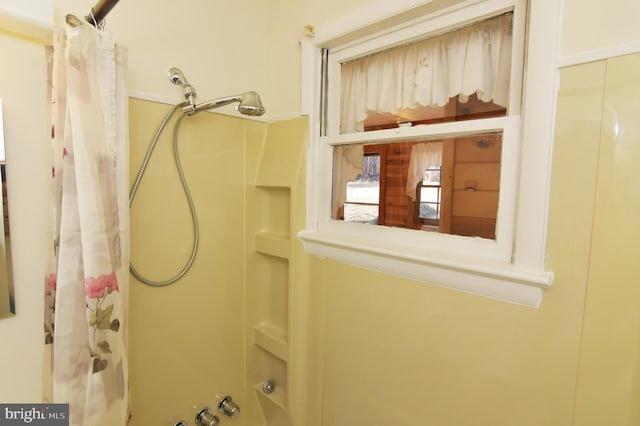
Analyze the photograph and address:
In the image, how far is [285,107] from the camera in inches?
59.5

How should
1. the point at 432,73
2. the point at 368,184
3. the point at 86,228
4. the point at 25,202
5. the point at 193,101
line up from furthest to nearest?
the point at 368,184
the point at 193,101
the point at 432,73
the point at 25,202
the point at 86,228

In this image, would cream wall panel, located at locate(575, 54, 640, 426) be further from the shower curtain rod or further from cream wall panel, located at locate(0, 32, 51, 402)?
cream wall panel, located at locate(0, 32, 51, 402)

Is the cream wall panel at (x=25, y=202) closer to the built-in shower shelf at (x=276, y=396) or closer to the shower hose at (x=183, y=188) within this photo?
the shower hose at (x=183, y=188)

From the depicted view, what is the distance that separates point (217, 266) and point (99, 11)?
1.05m

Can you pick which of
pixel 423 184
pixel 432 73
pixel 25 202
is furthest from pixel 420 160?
pixel 25 202

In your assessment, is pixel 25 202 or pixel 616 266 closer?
pixel 616 266

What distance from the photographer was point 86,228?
884mm

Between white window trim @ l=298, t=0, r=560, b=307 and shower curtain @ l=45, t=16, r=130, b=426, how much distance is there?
2.42 feet

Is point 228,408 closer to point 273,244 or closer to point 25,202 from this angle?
point 273,244

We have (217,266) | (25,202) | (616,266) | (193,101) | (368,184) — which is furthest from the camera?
(217,266)

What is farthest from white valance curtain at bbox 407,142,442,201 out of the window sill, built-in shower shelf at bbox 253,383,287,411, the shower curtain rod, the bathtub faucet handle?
the bathtub faucet handle

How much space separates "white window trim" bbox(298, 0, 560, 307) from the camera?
82 centimetres

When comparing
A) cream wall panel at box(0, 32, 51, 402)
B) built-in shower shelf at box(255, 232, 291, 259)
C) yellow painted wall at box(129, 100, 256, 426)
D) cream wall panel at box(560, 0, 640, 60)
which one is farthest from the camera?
built-in shower shelf at box(255, 232, 291, 259)

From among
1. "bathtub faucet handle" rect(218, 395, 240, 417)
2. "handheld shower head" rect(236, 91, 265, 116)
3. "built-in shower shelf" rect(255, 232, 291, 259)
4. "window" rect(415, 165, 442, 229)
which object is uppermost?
"handheld shower head" rect(236, 91, 265, 116)
